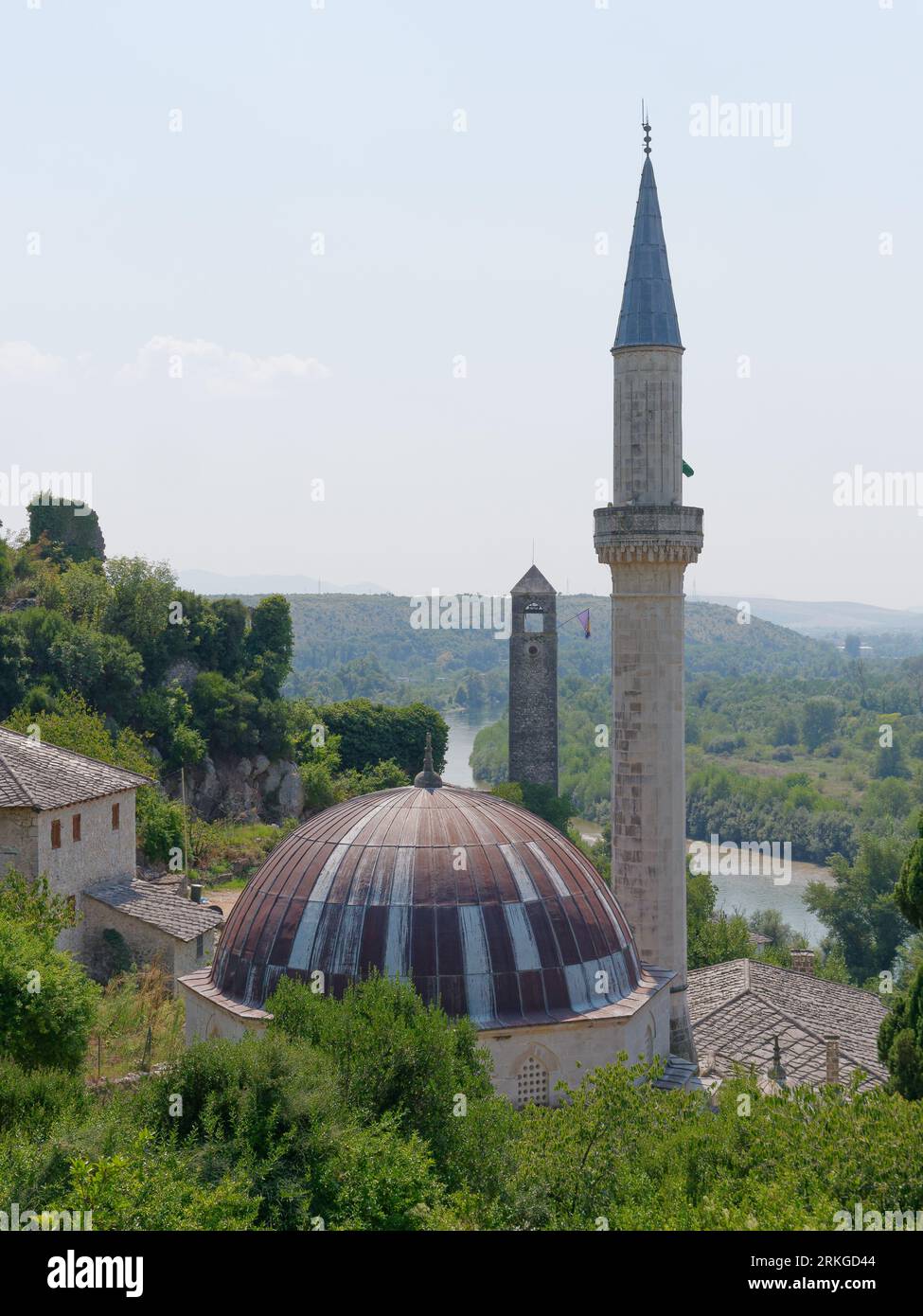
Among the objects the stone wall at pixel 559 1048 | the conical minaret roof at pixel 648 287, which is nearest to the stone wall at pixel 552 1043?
the stone wall at pixel 559 1048

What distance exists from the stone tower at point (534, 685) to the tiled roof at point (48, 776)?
3529 centimetres

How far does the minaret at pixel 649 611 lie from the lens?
27.0m

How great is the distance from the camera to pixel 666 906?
26859 millimetres

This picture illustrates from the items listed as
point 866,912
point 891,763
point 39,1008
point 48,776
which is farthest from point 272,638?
point 891,763

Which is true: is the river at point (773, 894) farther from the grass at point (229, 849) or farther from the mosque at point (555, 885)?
the mosque at point (555, 885)

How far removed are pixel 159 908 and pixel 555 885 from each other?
12763 millimetres

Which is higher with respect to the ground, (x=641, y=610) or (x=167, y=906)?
(x=641, y=610)

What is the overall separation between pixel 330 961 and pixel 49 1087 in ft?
13.9

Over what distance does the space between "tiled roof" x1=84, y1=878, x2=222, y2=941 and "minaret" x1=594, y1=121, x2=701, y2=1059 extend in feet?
31.2

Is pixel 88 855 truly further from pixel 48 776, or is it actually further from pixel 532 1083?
pixel 532 1083

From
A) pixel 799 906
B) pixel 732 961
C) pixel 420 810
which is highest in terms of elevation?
pixel 420 810

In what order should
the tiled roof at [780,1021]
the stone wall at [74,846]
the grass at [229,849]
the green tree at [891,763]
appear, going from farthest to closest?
1. the green tree at [891,763]
2. the grass at [229,849]
3. the tiled roof at [780,1021]
4. the stone wall at [74,846]
